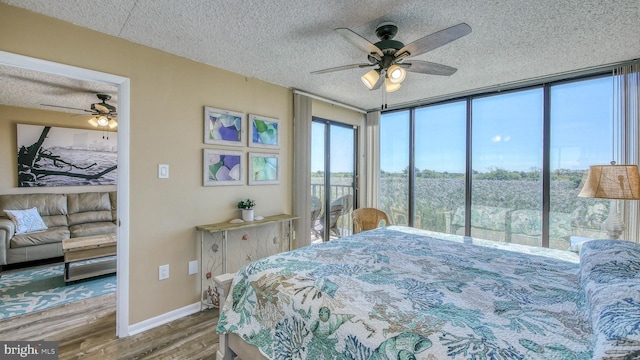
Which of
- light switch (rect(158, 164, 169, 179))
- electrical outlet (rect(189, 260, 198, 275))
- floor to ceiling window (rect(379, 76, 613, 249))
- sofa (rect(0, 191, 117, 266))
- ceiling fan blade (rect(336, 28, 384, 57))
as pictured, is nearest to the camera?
ceiling fan blade (rect(336, 28, 384, 57))

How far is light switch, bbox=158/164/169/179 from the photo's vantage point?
7.86ft

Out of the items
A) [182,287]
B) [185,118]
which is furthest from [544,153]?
[182,287]

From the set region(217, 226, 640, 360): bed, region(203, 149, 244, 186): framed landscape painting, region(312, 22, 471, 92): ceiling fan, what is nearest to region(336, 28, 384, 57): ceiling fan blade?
region(312, 22, 471, 92): ceiling fan

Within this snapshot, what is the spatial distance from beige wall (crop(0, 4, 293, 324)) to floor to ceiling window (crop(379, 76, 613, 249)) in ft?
8.94

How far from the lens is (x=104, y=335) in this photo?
7.18 ft

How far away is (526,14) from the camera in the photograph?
182 centimetres

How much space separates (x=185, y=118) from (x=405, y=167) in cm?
324

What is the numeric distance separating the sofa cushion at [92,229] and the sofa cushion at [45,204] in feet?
0.77

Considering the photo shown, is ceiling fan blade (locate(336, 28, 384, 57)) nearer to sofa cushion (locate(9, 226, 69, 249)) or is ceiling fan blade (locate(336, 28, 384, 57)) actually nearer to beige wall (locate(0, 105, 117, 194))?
sofa cushion (locate(9, 226, 69, 249))

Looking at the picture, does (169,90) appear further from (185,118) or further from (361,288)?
(361,288)

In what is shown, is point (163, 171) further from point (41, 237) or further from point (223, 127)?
point (41, 237)

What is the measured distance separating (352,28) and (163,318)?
295 cm

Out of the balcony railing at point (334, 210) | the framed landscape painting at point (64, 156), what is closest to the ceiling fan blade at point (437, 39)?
the balcony railing at point (334, 210)

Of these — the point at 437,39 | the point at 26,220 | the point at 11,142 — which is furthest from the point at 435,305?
the point at 11,142
